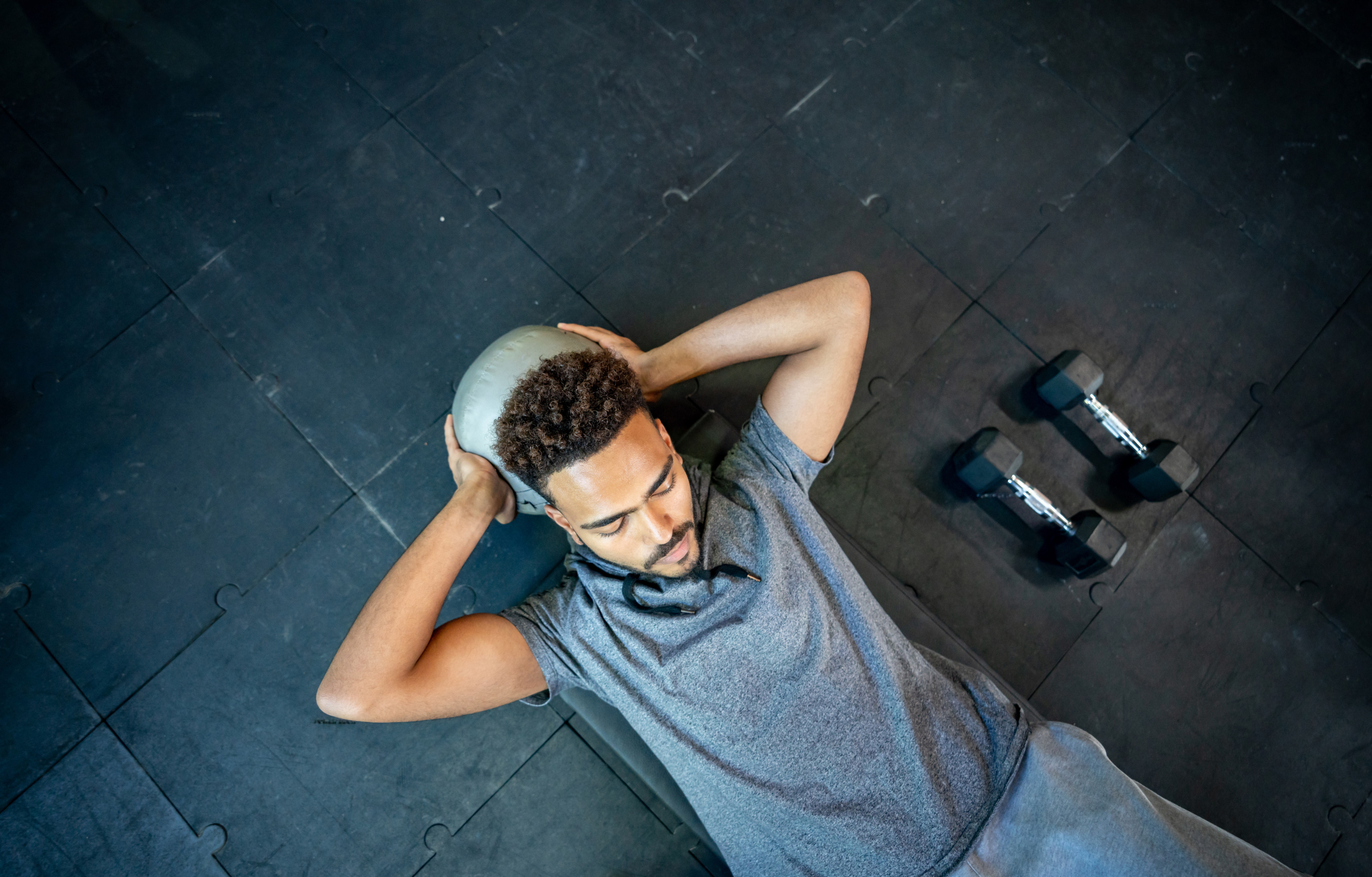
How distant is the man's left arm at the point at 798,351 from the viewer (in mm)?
1641

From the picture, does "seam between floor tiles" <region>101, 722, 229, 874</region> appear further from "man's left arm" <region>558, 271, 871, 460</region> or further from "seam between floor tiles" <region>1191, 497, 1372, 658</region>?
"seam between floor tiles" <region>1191, 497, 1372, 658</region>

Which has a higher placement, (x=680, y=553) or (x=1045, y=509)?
(x=1045, y=509)

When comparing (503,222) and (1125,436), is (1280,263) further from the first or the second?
(503,222)

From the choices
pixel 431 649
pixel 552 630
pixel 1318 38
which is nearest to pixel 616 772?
pixel 552 630

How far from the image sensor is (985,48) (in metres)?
2.49

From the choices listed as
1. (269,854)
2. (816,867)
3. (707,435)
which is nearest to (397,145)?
(707,435)

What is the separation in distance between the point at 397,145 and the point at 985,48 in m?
1.95

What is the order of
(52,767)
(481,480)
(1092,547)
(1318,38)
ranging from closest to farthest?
(481,480) → (52,767) → (1092,547) → (1318,38)

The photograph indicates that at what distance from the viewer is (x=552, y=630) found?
156cm

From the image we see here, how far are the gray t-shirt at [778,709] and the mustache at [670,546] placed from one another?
10 cm

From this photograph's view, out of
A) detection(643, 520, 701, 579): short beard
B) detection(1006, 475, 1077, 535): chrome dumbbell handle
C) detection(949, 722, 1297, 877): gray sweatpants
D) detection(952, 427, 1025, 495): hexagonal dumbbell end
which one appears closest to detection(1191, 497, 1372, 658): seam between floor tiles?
detection(1006, 475, 1077, 535): chrome dumbbell handle

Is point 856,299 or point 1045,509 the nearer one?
A: point 856,299

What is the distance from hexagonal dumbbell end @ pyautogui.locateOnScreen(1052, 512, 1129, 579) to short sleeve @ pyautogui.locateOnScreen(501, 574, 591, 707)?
1348 millimetres

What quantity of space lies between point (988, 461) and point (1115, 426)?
1.36ft
